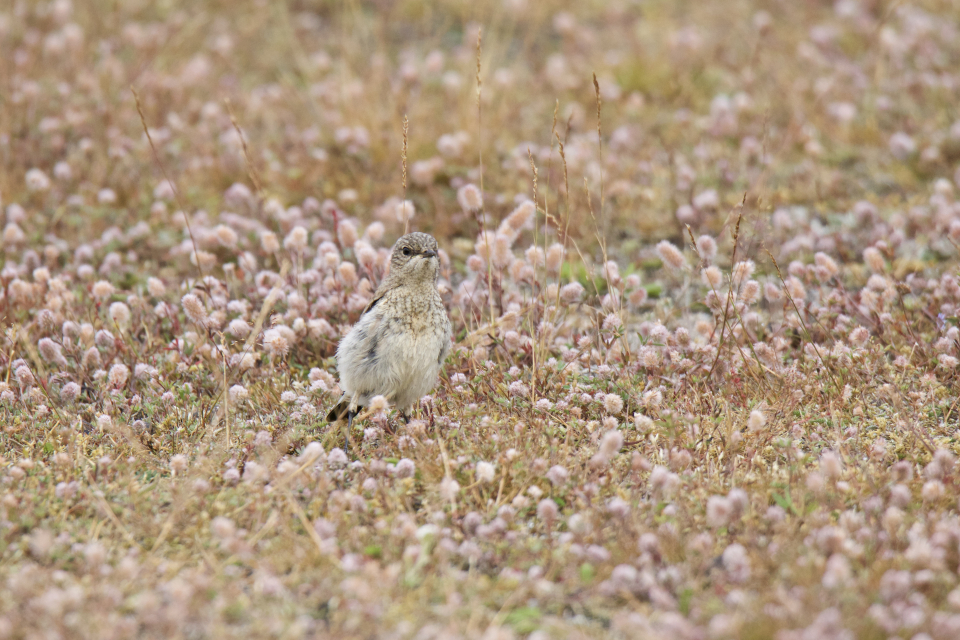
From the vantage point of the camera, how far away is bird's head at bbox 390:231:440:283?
5543 mm

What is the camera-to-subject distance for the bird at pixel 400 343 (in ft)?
17.1

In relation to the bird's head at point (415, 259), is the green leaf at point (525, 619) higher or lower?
lower

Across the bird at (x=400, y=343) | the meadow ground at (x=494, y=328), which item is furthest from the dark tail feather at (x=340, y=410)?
the meadow ground at (x=494, y=328)

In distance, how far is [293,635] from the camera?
334 cm

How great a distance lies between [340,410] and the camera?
17.9 feet

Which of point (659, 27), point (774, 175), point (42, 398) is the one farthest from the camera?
point (659, 27)

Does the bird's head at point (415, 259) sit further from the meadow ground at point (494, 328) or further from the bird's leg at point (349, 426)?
the bird's leg at point (349, 426)

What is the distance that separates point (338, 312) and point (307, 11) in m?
6.66

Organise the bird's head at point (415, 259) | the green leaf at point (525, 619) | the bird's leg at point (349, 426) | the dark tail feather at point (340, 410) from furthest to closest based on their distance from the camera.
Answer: the bird's head at point (415, 259) < the dark tail feather at point (340, 410) < the bird's leg at point (349, 426) < the green leaf at point (525, 619)

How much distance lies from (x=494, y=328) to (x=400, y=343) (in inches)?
28.6

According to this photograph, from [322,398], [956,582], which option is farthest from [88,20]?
[956,582]

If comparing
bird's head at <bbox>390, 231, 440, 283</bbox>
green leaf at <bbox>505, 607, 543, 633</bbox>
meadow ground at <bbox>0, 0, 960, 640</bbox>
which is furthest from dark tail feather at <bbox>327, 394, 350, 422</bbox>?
green leaf at <bbox>505, 607, 543, 633</bbox>

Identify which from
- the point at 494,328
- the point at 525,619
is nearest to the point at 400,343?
the point at 494,328

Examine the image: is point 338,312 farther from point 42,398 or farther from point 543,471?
point 543,471
